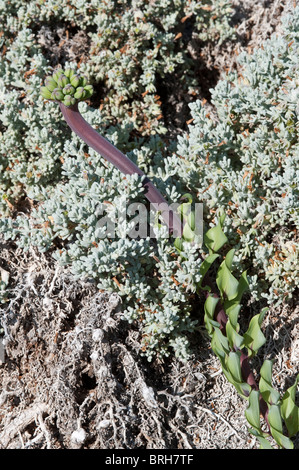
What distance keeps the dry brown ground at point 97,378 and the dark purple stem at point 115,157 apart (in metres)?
0.48

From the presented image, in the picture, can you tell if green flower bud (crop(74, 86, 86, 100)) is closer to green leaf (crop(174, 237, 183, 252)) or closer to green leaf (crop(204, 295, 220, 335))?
green leaf (crop(174, 237, 183, 252))

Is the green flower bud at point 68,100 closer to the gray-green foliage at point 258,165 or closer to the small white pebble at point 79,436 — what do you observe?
the gray-green foliage at point 258,165

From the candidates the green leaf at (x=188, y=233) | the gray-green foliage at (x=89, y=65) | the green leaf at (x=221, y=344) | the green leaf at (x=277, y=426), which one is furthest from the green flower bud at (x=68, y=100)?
the green leaf at (x=277, y=426)

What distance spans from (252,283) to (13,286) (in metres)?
1.19

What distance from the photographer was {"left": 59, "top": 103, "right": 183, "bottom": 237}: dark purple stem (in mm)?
2182

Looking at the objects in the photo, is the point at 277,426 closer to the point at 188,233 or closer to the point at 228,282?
the point at 228,282

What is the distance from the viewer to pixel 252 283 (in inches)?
91.7

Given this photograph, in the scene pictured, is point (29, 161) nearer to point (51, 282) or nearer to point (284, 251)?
point (51, 282)

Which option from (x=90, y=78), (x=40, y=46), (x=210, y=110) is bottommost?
(x=210, y=110)
